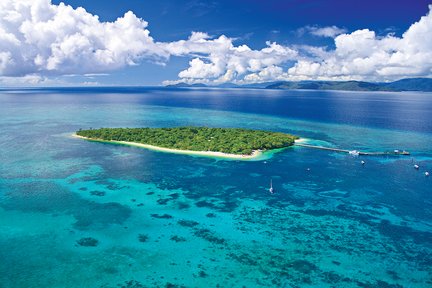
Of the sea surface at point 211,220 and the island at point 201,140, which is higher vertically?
the island at point 201,140

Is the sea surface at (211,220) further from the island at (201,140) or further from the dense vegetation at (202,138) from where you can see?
the dense vegetation at (202,138)

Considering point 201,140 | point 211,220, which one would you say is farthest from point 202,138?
point 211,220

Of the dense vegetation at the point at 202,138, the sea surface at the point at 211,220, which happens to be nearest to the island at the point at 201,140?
the dense vegetation at the point at 202,138

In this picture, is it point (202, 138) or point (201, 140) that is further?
point (202, 138)

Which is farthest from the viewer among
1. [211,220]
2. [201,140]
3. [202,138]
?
[202,138]

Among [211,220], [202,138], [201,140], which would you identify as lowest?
[211,220]

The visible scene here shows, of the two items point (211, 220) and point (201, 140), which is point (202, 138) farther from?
point (211, 220)


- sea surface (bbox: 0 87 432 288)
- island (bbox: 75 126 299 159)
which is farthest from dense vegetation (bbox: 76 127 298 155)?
sea surface (bbox: 0 87 432 288)
